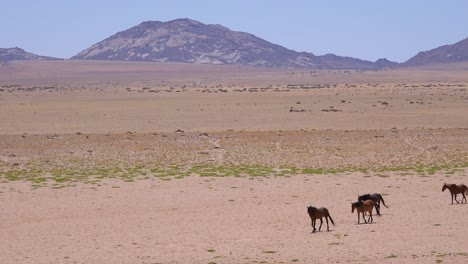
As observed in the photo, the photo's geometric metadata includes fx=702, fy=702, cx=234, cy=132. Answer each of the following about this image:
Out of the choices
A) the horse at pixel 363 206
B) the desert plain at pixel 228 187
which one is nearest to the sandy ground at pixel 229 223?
the desert plain at pixel 228 187

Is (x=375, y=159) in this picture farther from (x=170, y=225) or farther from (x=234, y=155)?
(x=170, y=225)

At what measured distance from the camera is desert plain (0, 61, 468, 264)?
15602mm

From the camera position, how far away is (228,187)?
24328 mm

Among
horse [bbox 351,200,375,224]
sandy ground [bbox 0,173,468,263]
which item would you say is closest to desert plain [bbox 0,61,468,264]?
sandy ground [bbox 0,173,468,263]

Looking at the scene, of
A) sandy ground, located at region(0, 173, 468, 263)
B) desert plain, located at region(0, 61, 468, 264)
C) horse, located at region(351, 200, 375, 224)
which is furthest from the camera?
horse, located at region(351, 200, 375, 224)

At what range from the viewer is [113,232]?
1767 centimetres

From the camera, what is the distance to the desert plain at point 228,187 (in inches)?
614

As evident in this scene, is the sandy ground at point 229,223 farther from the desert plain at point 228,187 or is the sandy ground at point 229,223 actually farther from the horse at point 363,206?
the horse at point 363,206

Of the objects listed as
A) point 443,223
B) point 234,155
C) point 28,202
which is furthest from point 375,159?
point 28,202

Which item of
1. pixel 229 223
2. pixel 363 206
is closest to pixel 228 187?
pixel 229 223

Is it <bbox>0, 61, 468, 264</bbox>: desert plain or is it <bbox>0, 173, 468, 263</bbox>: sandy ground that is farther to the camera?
<bbox>0, 61, 468, 264</bbox>: desert plain

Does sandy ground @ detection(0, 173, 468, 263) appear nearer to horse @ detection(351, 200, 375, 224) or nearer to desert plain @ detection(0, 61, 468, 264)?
desert plain @ detection(0, 61, 468, 264)

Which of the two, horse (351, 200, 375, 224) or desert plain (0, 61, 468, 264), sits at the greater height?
horse (351, 200, 375, 224)

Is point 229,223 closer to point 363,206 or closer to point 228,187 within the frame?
point 363,206
